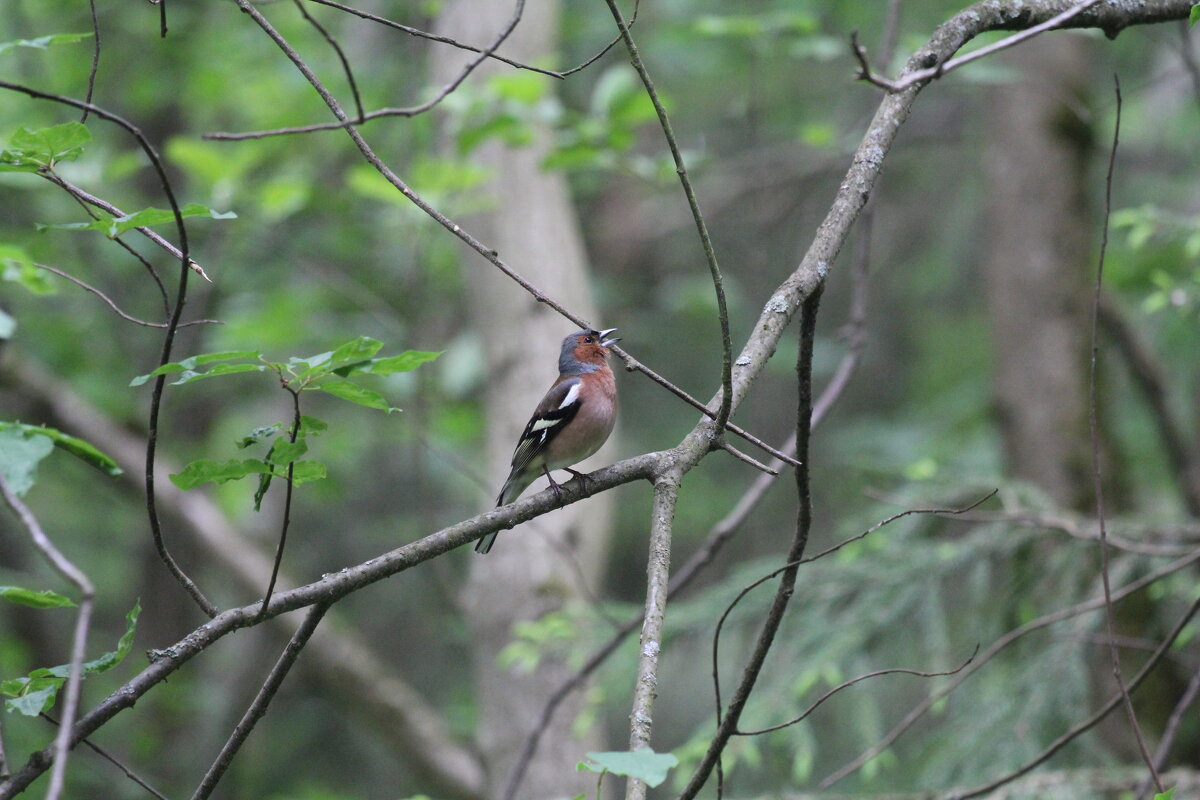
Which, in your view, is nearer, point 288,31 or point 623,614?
point 623,614

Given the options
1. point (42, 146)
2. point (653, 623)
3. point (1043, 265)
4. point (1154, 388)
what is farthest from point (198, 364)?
point (1043, 265)

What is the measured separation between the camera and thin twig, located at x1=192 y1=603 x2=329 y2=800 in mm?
2088

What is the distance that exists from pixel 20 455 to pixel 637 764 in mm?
1173

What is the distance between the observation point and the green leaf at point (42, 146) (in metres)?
2.10

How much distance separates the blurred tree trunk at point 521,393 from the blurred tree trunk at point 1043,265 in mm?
2822

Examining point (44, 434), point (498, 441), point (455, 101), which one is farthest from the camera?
point (498, 441)

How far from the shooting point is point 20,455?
5.64 feet

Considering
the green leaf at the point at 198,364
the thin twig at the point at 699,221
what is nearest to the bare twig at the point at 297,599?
the thin twig at the point at 699,221

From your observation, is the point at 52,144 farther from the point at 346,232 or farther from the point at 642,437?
the point at 642,437

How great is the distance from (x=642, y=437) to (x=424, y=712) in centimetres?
408

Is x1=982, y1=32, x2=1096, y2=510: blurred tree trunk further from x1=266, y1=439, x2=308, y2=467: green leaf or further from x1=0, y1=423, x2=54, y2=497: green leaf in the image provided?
x1=0, y1=423, x2=54, y2=497: green leaf

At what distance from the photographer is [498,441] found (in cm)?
698

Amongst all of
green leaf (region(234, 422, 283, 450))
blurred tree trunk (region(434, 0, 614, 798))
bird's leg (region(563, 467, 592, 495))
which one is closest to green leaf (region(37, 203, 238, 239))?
green leaf (region(234, 422, 283, 450))

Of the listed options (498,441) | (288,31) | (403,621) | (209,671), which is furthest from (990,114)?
(209,671)
